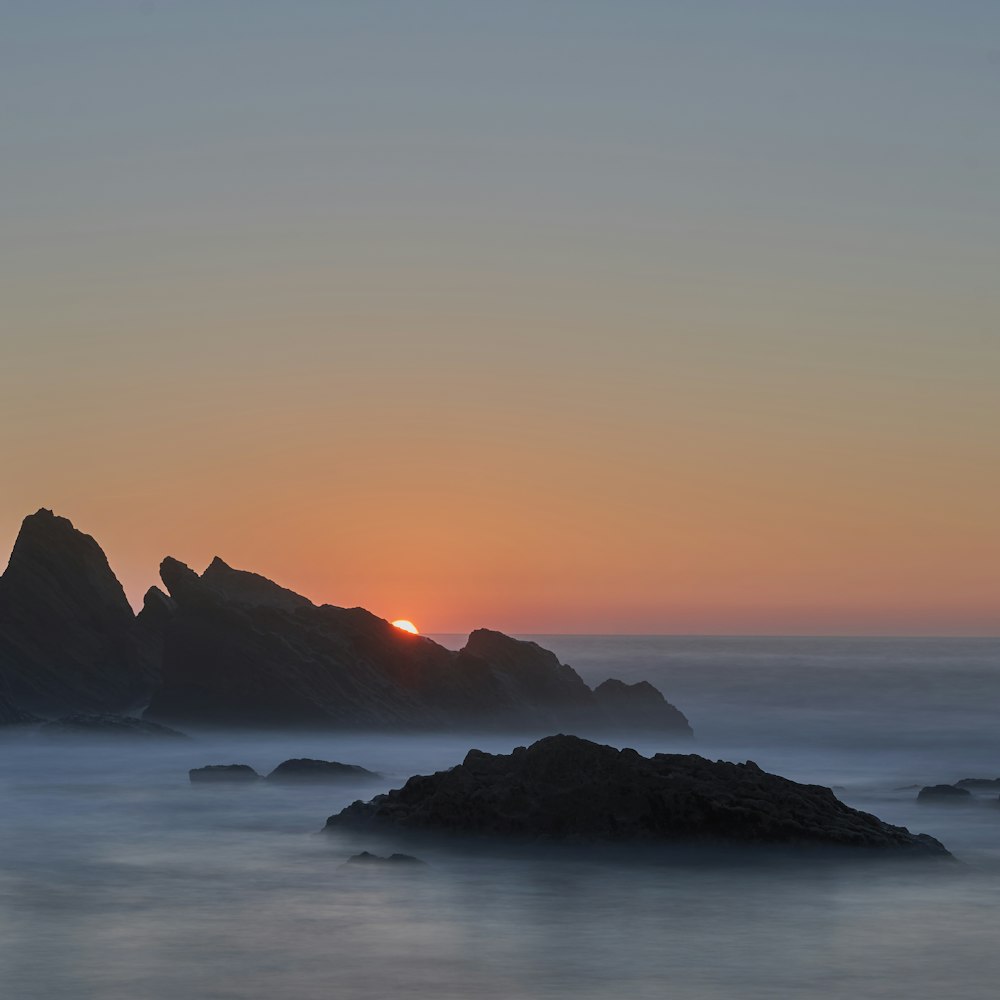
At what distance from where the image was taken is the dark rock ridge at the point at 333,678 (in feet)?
275

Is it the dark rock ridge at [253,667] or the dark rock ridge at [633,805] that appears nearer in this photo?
the dark rock ridge at [633,805]

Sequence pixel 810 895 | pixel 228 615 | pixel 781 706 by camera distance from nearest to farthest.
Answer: pixel 810 895, pixel 228 615, pixel 781 706

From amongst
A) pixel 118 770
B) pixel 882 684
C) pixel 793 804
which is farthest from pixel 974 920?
pixel 882 684

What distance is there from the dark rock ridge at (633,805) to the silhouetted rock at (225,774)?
62.9 ft

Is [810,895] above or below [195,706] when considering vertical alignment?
below

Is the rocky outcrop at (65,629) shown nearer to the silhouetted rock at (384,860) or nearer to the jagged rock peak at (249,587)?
the jagged rock peak at (249,587)

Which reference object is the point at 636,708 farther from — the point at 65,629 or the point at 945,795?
the point at 945,795

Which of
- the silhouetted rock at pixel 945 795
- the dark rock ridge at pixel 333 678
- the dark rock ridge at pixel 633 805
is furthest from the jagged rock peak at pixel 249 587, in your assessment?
the dark rock ridge at pixel 633 805

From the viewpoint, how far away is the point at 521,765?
36.1 meters

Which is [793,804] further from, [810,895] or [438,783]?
[438,783]

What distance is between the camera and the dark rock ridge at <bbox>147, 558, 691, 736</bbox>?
8369cm

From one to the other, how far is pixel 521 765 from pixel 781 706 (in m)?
102

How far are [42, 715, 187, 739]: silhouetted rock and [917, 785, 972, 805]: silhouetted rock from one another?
38.9m

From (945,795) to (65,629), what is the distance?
60.3m
